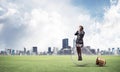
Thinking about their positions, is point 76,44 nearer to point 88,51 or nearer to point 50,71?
point 88,51

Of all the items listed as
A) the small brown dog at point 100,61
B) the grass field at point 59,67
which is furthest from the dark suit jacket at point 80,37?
the small brown dog at point 100,61

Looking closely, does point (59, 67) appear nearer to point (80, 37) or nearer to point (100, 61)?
point (80, 37)

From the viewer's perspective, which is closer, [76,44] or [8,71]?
[8,71]

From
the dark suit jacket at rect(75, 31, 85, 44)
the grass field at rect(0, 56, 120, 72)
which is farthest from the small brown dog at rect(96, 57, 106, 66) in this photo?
the dark suit jacket at rect(75, 31, 85, 44)

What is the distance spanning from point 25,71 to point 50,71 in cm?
131

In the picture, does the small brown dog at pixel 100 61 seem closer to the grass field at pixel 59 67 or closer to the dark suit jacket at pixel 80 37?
the grass field at pixel 59 67

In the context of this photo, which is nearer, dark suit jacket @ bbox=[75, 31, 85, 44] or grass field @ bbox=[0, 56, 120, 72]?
grass field @ bbox=[0, 56, 120, 72]

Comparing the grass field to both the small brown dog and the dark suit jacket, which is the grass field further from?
the dark suit jacket

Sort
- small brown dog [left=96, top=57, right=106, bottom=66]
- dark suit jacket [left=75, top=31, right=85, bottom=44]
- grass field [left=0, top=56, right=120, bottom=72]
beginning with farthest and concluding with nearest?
small brown dog [left=96, top=57, right=106, bottom=66]
dark suit jacket [left=75, top=31, right=85, bottom=44]
grass field [left=0, top=56, right=120, bottom=72]

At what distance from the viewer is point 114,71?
56.5 feet

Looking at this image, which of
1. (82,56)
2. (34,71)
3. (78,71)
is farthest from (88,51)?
(34,71)

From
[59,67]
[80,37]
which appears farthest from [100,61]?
[80,37]

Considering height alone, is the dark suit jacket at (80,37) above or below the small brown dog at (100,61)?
above

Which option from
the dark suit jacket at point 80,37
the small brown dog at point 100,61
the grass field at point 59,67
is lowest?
the grass field at point 59,67
